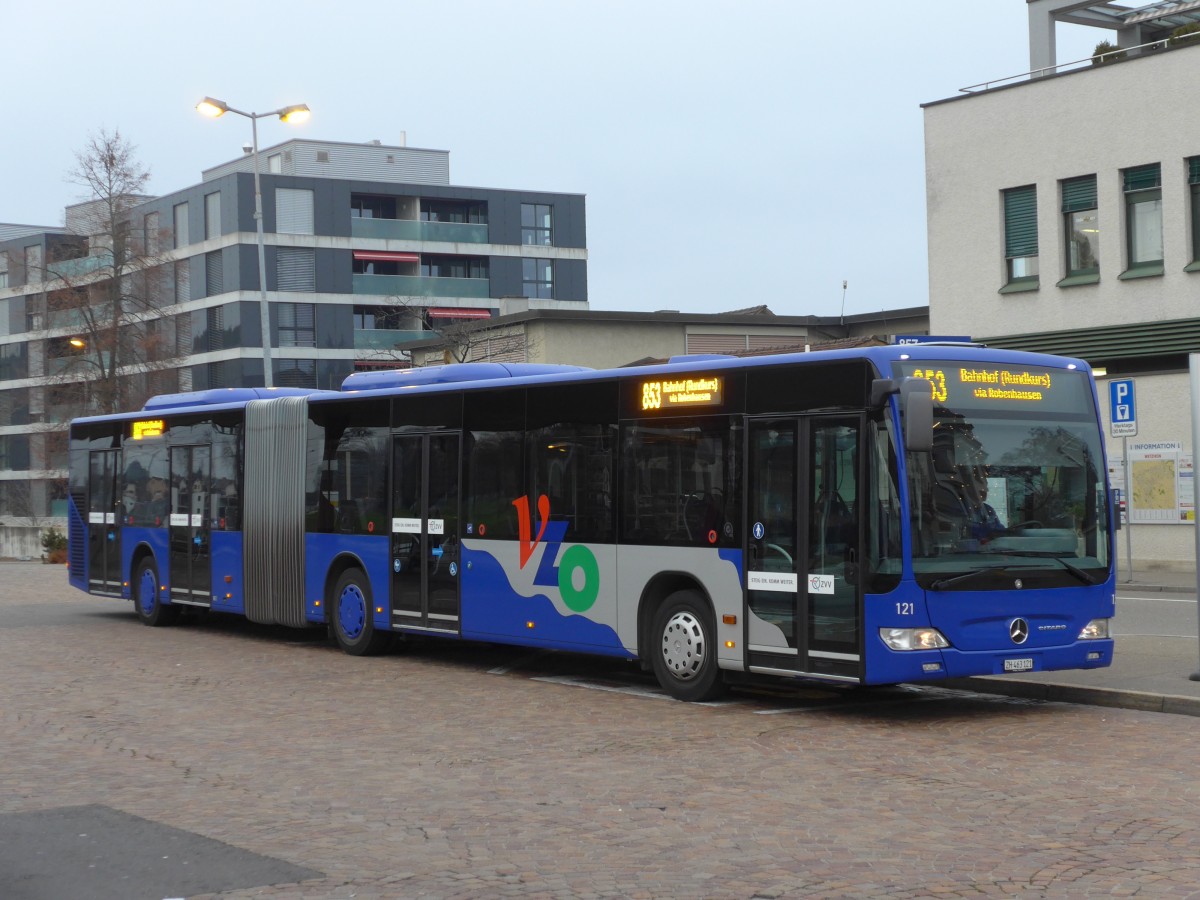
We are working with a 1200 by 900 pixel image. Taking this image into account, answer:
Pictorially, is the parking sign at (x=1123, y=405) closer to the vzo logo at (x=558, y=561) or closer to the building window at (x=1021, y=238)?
the building window at (x=1021, y=238)

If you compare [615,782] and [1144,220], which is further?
[1144,220]

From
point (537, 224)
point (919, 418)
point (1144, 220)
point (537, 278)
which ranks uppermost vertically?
point (537, 224)

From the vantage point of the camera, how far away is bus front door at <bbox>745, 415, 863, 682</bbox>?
488 inches

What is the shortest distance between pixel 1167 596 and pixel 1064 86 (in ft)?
35.7

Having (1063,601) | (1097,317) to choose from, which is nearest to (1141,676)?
(1063,601)

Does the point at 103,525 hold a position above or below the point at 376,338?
below

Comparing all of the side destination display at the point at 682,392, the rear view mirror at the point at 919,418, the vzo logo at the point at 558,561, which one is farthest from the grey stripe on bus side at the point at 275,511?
the rear view mirror at the point at 919,418

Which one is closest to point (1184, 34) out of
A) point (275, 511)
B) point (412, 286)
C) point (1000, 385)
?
point (275, 511)

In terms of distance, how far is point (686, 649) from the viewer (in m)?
13.9

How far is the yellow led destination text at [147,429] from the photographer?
2348 cm

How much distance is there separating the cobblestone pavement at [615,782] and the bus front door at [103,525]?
805 cm

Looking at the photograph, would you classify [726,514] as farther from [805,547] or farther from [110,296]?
[110,296]

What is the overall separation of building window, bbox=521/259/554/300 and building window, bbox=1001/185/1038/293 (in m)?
53.0

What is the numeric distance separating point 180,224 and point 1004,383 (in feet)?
239
